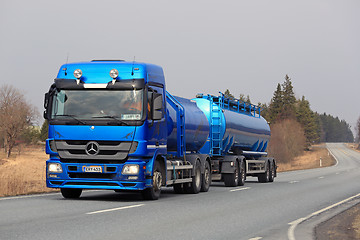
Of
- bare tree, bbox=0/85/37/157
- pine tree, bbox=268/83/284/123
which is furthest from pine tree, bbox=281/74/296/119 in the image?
bare tree, bbox=0/85/37/157

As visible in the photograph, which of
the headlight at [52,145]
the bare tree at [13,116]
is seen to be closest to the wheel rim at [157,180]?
the headlight at [52,145]

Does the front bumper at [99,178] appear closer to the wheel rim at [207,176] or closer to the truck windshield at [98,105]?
the truck windshield at [98,105]

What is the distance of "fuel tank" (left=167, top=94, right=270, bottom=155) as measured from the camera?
19.7m

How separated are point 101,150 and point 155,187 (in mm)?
1993

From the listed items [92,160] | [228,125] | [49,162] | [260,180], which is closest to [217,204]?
[92,160]

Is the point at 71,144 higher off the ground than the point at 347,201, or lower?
higher

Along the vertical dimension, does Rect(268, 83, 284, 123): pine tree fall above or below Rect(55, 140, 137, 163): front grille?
above

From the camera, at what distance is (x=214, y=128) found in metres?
23.3

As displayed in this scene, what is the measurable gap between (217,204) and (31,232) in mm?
6882

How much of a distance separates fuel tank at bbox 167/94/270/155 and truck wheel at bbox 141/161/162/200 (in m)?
2.18

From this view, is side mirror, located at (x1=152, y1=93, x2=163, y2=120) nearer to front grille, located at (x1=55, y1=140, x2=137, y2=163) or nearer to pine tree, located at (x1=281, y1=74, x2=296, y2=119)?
front grille, located at (x1=55, y1=140, x2=137, y2=163)

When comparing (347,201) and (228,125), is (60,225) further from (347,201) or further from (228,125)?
(228,125)

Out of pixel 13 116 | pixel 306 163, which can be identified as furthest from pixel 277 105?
pixel 13 116

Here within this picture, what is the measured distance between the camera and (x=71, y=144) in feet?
48.4
